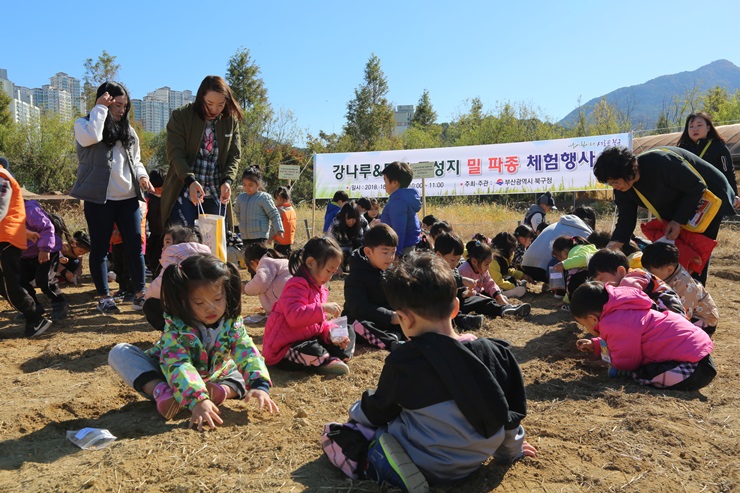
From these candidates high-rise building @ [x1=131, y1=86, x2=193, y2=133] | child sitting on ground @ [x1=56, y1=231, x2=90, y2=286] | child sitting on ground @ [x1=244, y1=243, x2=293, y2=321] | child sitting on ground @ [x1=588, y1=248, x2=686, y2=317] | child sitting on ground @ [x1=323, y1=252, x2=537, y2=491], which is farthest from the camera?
high-rise building @ [x1=131, y1=86, x2=193, y2=133]

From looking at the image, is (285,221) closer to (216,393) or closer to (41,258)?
(41,258)

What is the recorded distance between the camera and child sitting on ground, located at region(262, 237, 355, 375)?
3658 millimetres

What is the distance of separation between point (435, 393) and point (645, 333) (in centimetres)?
193

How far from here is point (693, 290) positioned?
429 cm

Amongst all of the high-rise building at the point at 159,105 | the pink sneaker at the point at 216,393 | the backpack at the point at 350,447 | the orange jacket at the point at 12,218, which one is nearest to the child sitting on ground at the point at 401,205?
the orange jacket at the point at 12,218

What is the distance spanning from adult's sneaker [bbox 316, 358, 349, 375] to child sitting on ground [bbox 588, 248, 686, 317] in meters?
1.89

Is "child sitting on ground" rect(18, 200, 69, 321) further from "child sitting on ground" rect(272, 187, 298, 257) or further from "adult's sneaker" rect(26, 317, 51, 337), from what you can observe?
"child sitting on ground" rect(272, 187, 298, 257)

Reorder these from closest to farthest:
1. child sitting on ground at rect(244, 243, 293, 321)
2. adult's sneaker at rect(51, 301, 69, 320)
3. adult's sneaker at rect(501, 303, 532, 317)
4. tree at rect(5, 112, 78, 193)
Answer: child sitting on ground at rect(244, 243, 293, 321), adult's sneaker at rect(51, 301, 69, 320), adult's sneaker at rect(501, 303, 532, 317), tree at rect(5, 112, 78, 193)

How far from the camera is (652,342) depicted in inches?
132

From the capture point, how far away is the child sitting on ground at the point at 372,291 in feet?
13.9

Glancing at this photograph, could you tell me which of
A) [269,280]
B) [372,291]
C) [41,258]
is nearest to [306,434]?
[372,291]

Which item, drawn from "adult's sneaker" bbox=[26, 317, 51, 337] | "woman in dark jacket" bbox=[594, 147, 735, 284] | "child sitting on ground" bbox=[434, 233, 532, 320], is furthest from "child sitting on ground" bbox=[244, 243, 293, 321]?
"woman in dark jacket" bbox=[594, 147, 735, 284]

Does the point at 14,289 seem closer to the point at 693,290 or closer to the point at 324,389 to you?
the point at 324,389

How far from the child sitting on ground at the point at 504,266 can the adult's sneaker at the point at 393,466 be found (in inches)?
190
